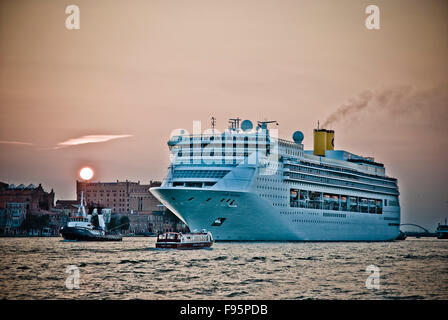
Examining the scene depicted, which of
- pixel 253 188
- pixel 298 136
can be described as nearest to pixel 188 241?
pixel 253 188

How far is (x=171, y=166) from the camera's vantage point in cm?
8038

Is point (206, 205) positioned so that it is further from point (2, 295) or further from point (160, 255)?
point (2, 295)

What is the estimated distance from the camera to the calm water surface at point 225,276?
38562mm

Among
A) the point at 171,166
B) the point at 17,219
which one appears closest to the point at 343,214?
the point at 171,166

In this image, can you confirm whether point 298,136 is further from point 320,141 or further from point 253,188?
point 253,188

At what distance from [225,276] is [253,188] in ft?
101

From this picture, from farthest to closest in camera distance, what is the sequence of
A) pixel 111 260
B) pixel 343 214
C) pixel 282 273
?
1. pixel 343 214
2. pixel 111 260
3. pixel 282 273

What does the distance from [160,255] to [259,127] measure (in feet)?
93.8

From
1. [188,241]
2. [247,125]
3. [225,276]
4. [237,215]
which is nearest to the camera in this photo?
[225,276]

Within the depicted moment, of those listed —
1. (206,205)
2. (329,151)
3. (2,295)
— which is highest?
(329,151)

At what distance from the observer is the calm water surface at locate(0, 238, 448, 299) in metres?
38.6

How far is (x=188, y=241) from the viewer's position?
72.1 m

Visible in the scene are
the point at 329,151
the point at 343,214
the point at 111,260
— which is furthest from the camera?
the point at 329,151

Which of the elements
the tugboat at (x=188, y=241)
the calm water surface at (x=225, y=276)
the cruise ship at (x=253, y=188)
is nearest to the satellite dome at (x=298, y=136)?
the cruise ship at (x=253, y=188)
